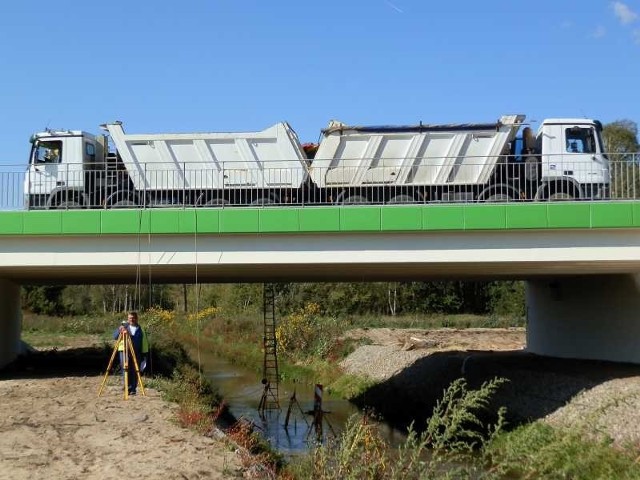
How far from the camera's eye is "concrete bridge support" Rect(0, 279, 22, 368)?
22.8m

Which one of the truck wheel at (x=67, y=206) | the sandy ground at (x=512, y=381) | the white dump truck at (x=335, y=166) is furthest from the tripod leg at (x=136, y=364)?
the sandy ground at (x=512, y=381)

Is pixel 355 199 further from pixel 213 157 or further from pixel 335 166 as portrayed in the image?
pixel 213 157

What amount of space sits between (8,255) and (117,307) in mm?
53826

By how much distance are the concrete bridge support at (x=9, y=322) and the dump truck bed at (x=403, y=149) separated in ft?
32.3

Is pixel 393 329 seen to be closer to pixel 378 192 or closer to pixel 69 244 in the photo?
pixel 378 192

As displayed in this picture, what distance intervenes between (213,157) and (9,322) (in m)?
8.13

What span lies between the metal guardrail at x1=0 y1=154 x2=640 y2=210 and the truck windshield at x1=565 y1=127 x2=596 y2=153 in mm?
911

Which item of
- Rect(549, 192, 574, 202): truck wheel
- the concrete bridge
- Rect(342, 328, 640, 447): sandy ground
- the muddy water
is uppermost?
Rect(549, 192, 574, 202): truck wheel

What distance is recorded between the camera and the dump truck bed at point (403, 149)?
22.3m

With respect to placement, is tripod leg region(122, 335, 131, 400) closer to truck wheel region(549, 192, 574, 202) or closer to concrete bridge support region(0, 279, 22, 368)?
concrete bridge support region(0, 279, 22, 368)

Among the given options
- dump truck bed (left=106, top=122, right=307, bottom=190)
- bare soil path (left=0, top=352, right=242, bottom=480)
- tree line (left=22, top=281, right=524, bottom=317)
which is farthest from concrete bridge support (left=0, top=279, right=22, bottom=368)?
tree line (left=22, top=281, right=524, bottom=317)

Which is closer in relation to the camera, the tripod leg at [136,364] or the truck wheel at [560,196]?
the tripod leg at [136,364]

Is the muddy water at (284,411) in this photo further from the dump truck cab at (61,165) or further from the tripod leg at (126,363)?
the dump truck cab at (61,165)

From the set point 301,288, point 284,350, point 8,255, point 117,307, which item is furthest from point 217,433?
point 117,307
